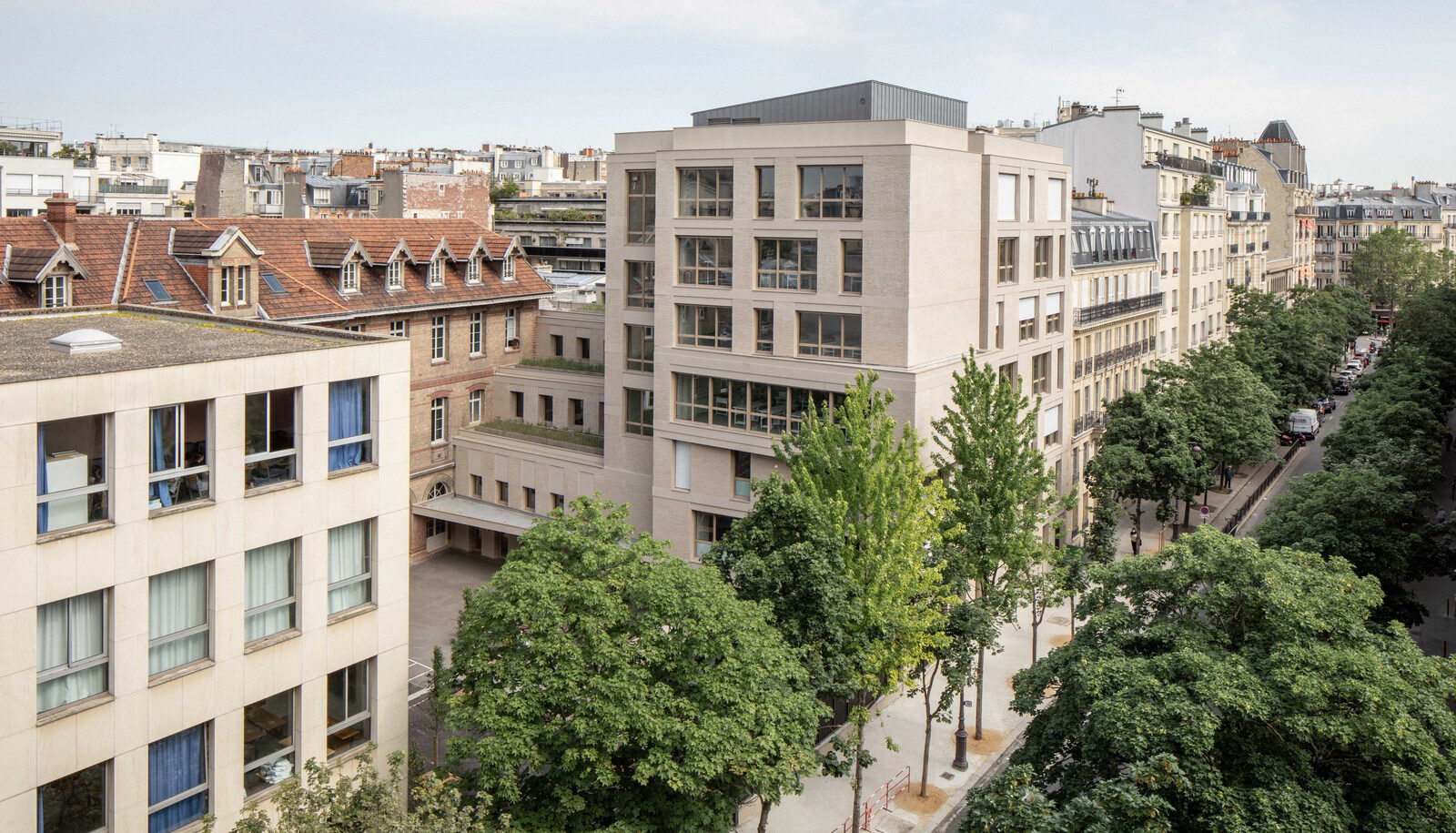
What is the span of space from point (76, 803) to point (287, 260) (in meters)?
34.0

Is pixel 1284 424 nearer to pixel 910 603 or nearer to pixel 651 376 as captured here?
pixel 651 376

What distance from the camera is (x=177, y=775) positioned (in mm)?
20625

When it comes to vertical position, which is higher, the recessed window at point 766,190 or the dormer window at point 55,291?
the recessed window at point 766,190

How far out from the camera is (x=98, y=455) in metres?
19.4

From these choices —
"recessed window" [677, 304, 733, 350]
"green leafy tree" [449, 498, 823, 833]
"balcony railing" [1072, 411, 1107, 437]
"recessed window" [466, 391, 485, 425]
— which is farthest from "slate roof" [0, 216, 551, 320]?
"balcony railing" [1072, 411, 1107, 437]

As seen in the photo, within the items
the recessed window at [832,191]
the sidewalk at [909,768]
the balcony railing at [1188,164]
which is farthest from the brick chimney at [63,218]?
the balcony railing at [1188,164]

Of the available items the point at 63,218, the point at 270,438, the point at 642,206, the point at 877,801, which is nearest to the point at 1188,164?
the point at 642,206

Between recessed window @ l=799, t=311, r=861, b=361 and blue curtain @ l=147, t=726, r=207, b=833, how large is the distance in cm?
2554

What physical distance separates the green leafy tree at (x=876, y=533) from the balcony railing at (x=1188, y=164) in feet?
168

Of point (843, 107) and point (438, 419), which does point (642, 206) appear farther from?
point (438, 419)

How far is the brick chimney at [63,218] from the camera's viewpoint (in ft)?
139

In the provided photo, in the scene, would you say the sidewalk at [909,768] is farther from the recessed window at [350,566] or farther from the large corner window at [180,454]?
the large corner window at [180,454]

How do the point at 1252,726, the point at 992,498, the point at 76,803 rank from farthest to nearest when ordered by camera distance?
1. the point at 992,498
2. the point at 1252,726
3. the point at 76,803

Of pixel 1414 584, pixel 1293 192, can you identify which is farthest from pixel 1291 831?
pixel 1293 192
